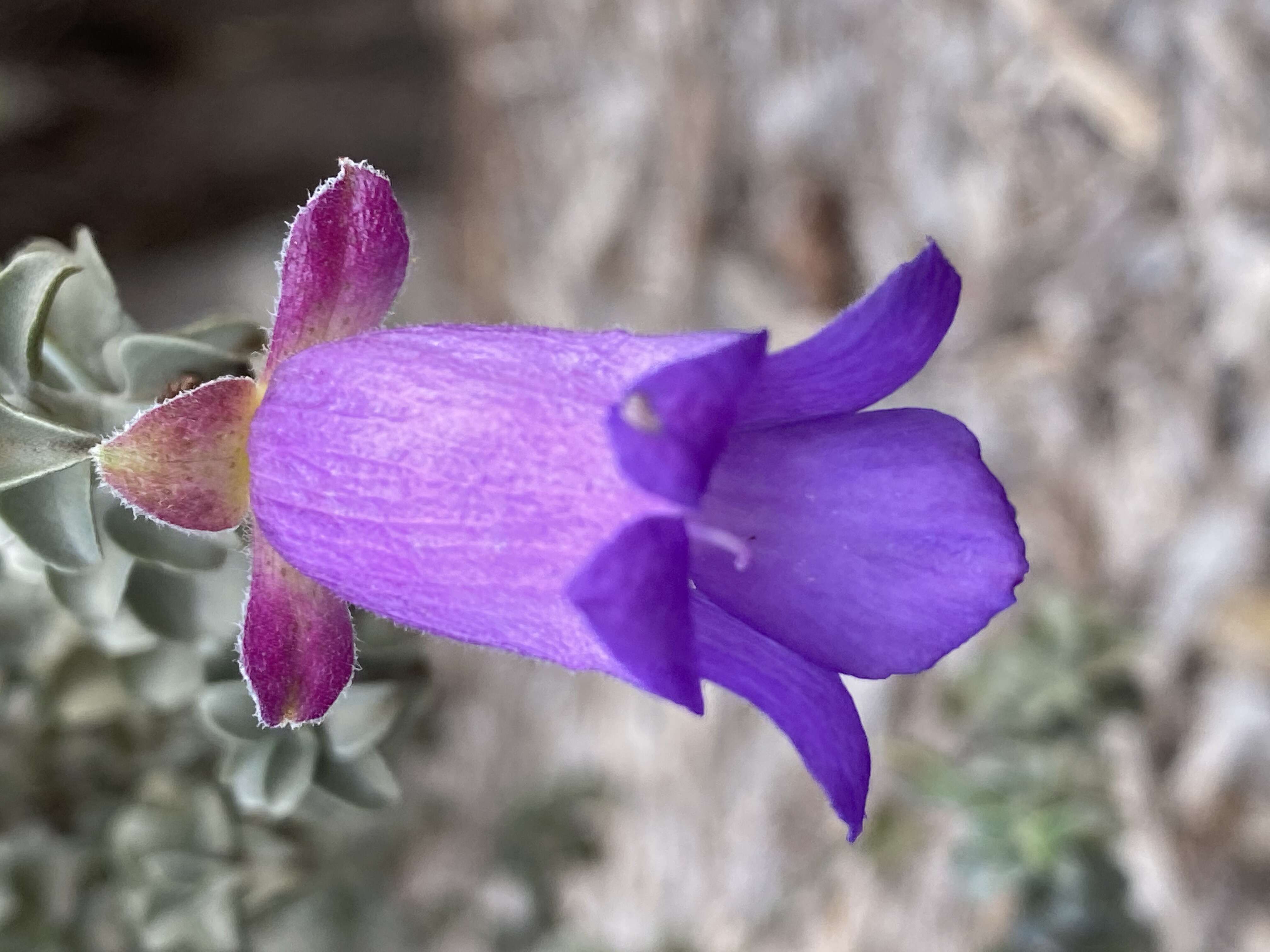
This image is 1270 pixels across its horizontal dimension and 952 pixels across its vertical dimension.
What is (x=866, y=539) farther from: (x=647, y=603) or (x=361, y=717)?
(x=361, y=717)

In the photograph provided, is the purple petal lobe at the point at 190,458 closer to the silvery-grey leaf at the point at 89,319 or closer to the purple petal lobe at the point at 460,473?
the purple petal lobe at the point at 460,473

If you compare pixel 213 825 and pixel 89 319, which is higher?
pixel 89 319

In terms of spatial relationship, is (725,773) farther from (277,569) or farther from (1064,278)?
(277,569)

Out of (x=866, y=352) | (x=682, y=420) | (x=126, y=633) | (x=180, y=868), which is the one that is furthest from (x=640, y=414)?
(x=180, y=868)

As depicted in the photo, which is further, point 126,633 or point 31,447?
point 126,633

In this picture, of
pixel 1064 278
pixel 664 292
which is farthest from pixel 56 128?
pixel 1064 278

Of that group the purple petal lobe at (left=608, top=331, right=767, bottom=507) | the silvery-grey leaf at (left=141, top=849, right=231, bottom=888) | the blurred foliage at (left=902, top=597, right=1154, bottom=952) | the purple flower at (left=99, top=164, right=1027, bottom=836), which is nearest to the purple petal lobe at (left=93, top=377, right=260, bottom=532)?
the purple flower at (left=99, top=164, right=1027, bottom=836)

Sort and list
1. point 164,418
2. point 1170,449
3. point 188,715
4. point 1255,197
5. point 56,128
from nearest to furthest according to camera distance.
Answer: point 164,418, point 188,715, point 1255,197, point 1170,449, point 56,128
